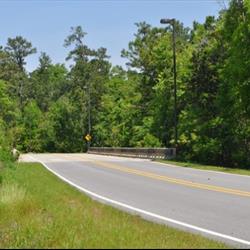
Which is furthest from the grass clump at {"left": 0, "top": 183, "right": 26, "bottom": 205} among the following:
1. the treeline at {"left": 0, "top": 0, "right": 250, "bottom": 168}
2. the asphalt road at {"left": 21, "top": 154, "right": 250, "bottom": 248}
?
the treeline at {"left": 0, "top": 0, "right": 250, "bottom": 168}

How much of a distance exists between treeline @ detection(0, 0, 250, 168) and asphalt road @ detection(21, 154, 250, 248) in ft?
41.4

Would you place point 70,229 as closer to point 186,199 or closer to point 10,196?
point 10,196

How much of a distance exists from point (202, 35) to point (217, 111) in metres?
6.75

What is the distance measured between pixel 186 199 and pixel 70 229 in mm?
9249

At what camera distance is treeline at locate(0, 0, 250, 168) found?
40.2 m

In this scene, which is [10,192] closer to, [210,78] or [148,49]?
[210,78]

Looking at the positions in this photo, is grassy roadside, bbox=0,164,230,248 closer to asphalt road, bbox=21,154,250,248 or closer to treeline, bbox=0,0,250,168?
asphalt road, bbox=21,154,250,248

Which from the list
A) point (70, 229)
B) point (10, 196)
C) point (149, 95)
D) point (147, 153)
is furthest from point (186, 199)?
point (149, 95)

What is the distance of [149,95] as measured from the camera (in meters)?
72.7

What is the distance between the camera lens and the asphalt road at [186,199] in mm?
12352

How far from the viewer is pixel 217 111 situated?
43094mm

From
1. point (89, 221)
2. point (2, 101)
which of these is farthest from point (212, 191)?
point (2, 101)

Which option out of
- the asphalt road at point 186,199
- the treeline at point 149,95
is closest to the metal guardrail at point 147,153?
the treeline at point 149,95

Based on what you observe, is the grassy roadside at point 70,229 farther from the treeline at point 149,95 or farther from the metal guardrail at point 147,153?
the metal guardrail at point 147,153
